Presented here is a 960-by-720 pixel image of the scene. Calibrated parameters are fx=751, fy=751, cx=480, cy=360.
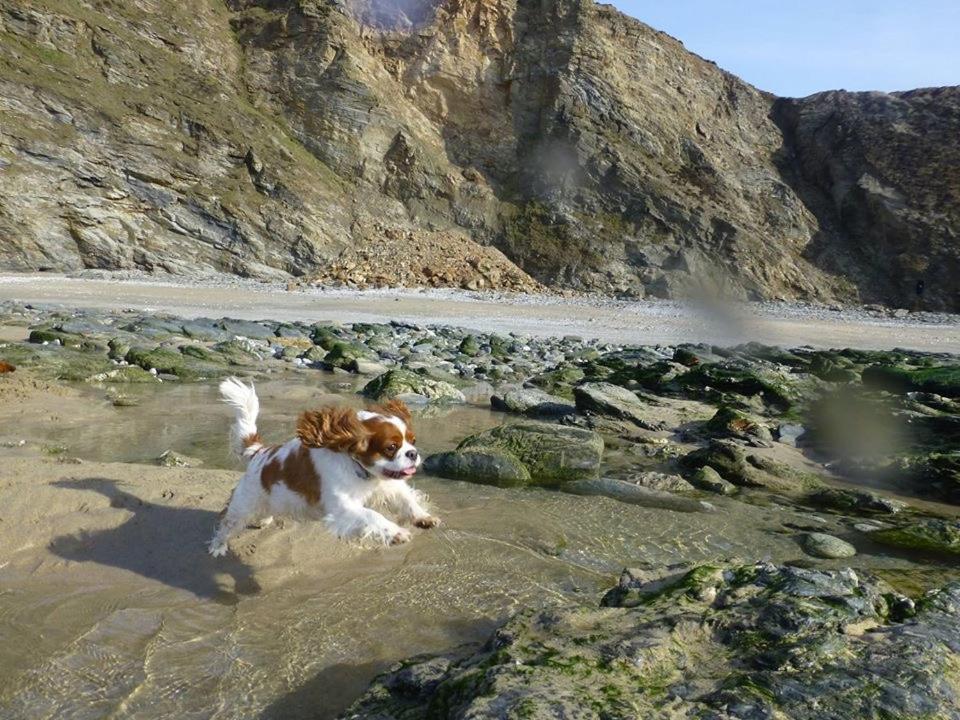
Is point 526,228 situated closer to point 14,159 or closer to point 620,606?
point 14,159

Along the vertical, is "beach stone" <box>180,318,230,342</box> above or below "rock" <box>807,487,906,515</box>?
below

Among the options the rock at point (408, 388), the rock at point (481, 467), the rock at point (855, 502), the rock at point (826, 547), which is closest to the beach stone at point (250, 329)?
the rock at point (408, 388)

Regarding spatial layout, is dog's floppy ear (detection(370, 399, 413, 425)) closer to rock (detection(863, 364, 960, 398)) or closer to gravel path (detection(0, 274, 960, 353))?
rock (detection(863, 364, 960, 398))

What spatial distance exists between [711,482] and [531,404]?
12.4 ft

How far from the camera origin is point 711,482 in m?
6.74

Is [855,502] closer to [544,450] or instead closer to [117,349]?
[544,450]

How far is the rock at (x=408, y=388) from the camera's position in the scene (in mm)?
10617

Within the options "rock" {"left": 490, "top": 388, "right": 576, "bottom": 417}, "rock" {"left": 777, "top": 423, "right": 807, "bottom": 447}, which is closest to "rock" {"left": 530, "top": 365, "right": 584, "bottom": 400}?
"rock" {"left": 490, "top": 388, "right": 576, "bottom": 417}

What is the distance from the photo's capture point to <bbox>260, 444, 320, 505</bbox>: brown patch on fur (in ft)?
13.9

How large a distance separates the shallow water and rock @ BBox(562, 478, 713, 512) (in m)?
0.17

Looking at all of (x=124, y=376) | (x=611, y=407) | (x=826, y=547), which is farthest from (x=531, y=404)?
(x=124, y=376)

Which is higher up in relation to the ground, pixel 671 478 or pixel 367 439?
pixel 367 439

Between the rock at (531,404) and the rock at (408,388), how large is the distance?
2.27 feet

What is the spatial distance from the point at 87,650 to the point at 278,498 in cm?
128
